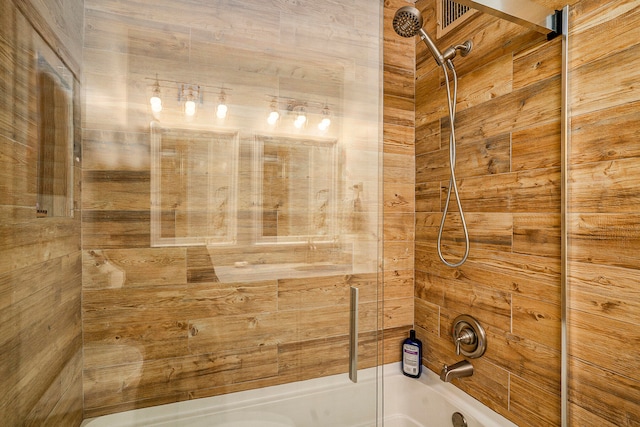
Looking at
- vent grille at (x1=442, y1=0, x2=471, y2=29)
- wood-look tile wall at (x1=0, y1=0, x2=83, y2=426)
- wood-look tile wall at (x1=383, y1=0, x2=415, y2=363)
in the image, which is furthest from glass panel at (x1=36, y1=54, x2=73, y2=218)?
vent grille at (x1=442, y1=0, x2=471, y2=29)

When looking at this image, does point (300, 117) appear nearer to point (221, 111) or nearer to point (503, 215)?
point (221, 111)

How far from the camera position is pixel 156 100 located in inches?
33.9

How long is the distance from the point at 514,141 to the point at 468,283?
647mm

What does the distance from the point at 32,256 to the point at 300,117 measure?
78 cm

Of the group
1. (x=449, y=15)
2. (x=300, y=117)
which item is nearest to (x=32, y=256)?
(x=300, y=117)

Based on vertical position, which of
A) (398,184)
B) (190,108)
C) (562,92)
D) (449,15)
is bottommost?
(398,184)

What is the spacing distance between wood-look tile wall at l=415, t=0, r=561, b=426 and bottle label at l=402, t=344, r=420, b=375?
0.23ft

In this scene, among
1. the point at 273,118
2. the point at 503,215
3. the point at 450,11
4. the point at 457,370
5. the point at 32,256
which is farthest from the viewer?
the point at 450,11

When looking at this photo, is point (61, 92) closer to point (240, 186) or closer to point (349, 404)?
point (240, 186)

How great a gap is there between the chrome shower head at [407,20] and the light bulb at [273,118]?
2.09 feet

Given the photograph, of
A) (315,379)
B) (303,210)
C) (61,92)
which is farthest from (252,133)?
(315,379)

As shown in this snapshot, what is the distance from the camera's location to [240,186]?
0.93 m

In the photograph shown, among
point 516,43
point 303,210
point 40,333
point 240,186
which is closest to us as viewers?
point 40,333

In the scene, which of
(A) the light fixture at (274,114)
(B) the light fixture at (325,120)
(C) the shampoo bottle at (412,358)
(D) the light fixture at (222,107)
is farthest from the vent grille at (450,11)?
(C) the shampoo bottle at (412,358)
